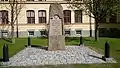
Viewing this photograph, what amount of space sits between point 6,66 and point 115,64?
5521mm

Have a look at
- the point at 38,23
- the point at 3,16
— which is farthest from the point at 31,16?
the point at 3,16

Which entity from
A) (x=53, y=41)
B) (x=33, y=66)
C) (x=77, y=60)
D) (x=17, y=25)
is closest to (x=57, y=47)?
(x=53, y=41)

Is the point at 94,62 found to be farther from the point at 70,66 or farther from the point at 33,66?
the point at 33,66

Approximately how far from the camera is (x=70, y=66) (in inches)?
593

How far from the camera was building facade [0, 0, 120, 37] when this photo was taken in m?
40.2

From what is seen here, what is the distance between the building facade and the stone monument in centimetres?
1899

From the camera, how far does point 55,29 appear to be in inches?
827

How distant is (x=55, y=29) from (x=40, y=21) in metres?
20.1

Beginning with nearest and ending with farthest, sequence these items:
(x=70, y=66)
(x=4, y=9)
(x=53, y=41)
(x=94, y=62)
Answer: (x=70, y=66)
(x=94, y=62)
(x=53, y=41)
(x=4, y=9)

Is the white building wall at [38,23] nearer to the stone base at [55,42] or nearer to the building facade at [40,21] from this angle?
the building facade at [40,21]

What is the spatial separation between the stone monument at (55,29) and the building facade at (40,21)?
18987 mm

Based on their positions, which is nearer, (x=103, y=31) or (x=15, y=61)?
(x=15, y=61)

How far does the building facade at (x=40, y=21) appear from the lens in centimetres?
4022

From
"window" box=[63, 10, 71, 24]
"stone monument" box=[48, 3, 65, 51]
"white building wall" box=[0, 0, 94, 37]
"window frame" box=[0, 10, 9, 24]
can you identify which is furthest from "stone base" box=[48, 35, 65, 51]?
"window frame" box=[0, 10, 9, 24]
